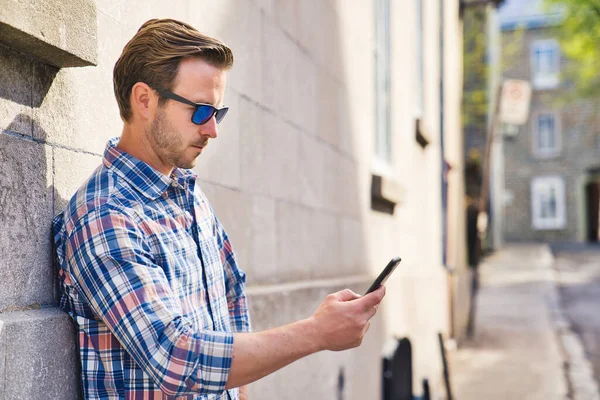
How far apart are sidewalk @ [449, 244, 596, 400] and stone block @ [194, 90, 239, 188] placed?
496 centimetres

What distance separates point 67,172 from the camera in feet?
5.84

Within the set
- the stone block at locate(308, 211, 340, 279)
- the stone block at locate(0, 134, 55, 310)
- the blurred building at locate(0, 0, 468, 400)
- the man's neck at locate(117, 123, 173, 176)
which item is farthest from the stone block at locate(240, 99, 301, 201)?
the stone block at locate(0, 134, 55, 310)

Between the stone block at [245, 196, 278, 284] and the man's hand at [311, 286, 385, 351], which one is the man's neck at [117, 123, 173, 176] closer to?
the man's hand at [311, 286, 385, 351]

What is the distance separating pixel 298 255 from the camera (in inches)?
146

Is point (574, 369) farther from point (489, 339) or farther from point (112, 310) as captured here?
point (112, 310)

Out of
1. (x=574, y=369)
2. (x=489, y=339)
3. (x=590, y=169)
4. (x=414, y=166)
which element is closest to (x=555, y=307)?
(x=489, y=339)

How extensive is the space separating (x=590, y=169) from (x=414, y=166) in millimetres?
24972

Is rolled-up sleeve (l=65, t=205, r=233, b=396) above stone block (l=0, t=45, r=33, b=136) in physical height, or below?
below

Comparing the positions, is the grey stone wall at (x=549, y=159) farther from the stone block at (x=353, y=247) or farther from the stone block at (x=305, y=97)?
the stone block at (x=305, y=97)

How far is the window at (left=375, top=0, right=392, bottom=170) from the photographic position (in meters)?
5.82

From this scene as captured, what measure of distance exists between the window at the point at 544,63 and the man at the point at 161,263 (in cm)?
3110

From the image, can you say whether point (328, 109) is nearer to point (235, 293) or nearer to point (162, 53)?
point (235, 293)

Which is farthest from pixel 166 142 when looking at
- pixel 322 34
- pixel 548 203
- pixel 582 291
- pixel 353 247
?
A: pixel 548 203

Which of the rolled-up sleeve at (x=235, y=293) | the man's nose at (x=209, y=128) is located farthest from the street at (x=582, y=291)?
the man's nose at (x=209, y=128)
